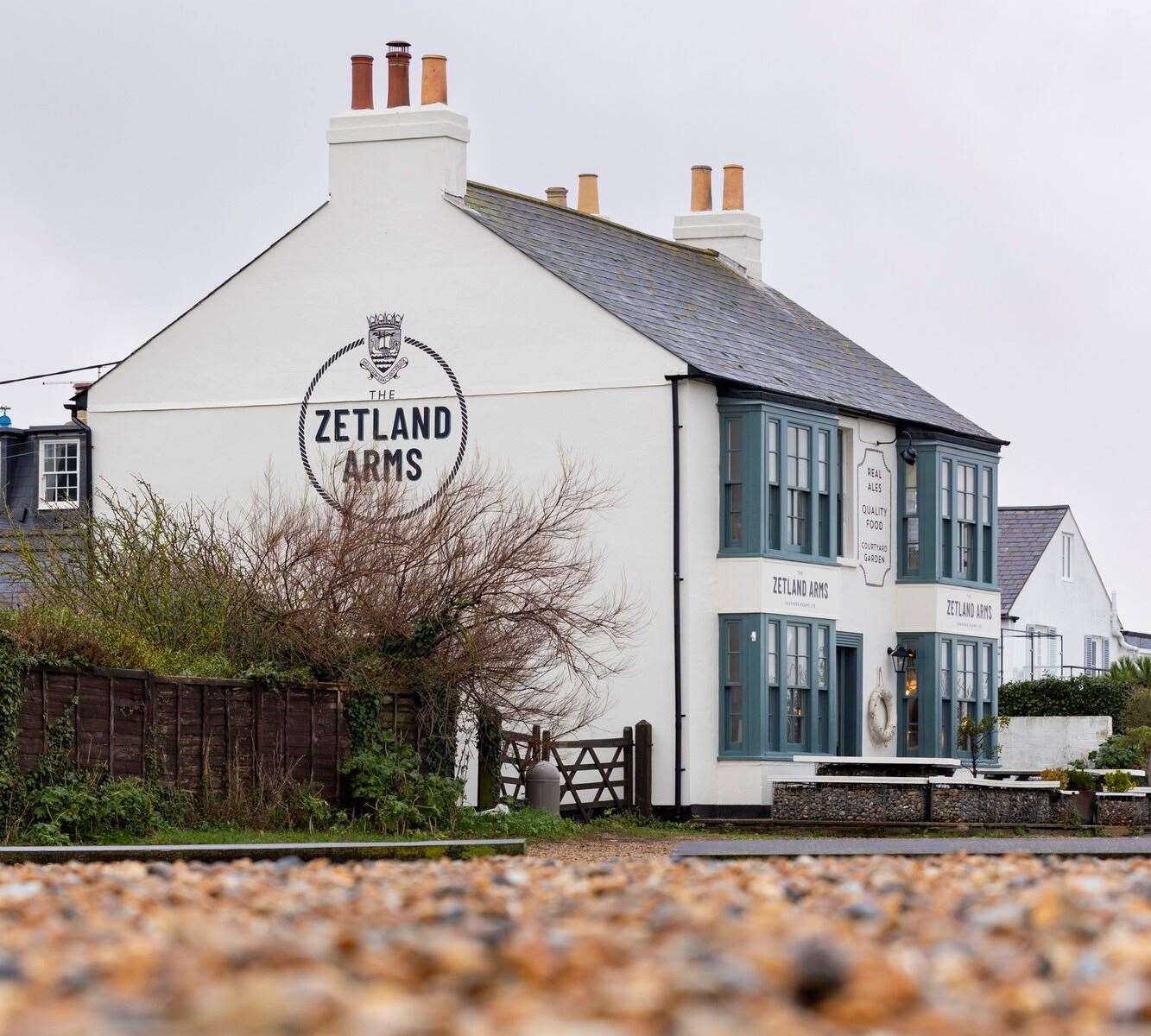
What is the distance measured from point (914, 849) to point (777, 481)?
15174mm

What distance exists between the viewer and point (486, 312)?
1260 inches

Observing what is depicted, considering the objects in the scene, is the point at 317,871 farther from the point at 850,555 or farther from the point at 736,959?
the point at 850,555

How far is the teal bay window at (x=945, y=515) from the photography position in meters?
34.7

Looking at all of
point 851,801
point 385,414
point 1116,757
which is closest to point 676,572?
point 851,801

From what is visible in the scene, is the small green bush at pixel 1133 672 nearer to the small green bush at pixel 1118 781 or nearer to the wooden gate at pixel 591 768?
the small green bush at pixel 1118 781

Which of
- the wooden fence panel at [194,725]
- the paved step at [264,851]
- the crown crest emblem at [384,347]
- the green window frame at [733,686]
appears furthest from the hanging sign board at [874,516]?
the paved step at [264,851]

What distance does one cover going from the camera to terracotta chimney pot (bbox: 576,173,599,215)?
40.6m

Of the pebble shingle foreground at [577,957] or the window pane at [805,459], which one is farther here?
the window pane at [805,459]

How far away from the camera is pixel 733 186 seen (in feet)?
132

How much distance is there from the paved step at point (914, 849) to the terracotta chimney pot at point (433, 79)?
57.5ft

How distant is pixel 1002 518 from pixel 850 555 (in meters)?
28.0

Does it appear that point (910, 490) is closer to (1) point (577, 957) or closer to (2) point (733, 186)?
(2) point (733, 186)

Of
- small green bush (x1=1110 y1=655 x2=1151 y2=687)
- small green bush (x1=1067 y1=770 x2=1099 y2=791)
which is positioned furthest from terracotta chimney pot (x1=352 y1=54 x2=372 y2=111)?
small green bush (x1=1110 y1=655 x2=1151 y2=687)

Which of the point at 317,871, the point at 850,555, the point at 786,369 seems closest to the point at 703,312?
the point at 786,369
